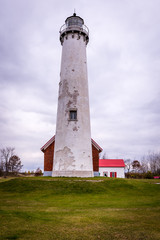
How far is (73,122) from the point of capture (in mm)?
19406

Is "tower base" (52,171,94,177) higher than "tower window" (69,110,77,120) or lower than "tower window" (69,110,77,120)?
lower

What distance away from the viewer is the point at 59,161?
18.7 meters

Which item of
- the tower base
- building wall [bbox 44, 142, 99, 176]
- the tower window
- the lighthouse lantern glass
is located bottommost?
the tower base

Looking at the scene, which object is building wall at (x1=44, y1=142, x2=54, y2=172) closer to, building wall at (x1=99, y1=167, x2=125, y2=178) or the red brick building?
the red brick building

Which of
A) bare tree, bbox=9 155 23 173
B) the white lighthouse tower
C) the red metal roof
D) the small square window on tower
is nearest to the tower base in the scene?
the white lighthouse tower

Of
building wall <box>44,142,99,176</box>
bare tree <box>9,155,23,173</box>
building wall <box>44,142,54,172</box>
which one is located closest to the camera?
building wall <box>44,142,99,176</box>

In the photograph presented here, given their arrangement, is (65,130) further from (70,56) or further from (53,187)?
(70,56)

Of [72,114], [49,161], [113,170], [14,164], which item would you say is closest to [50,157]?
[49,161]

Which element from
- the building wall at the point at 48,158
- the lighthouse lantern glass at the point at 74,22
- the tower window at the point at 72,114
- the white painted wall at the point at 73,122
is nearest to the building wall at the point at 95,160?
the white painted wall at the point at 73,122

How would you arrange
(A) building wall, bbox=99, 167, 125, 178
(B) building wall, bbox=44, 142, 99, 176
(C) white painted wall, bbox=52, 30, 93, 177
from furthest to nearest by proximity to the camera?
(A) building wall, bbox=99, 167, 125, 178, (B) building wall, bbox=44, 142, 99, 176, (C) white painted wall, bbox=52, 30, 93, 177

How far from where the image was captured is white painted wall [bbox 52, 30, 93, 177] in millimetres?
18453

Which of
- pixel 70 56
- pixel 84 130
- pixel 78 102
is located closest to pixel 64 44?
pixel 70 56

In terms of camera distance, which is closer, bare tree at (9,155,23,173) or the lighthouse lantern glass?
the lighthouse lantern glass

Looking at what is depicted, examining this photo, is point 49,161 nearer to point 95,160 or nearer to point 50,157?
point 50,157
